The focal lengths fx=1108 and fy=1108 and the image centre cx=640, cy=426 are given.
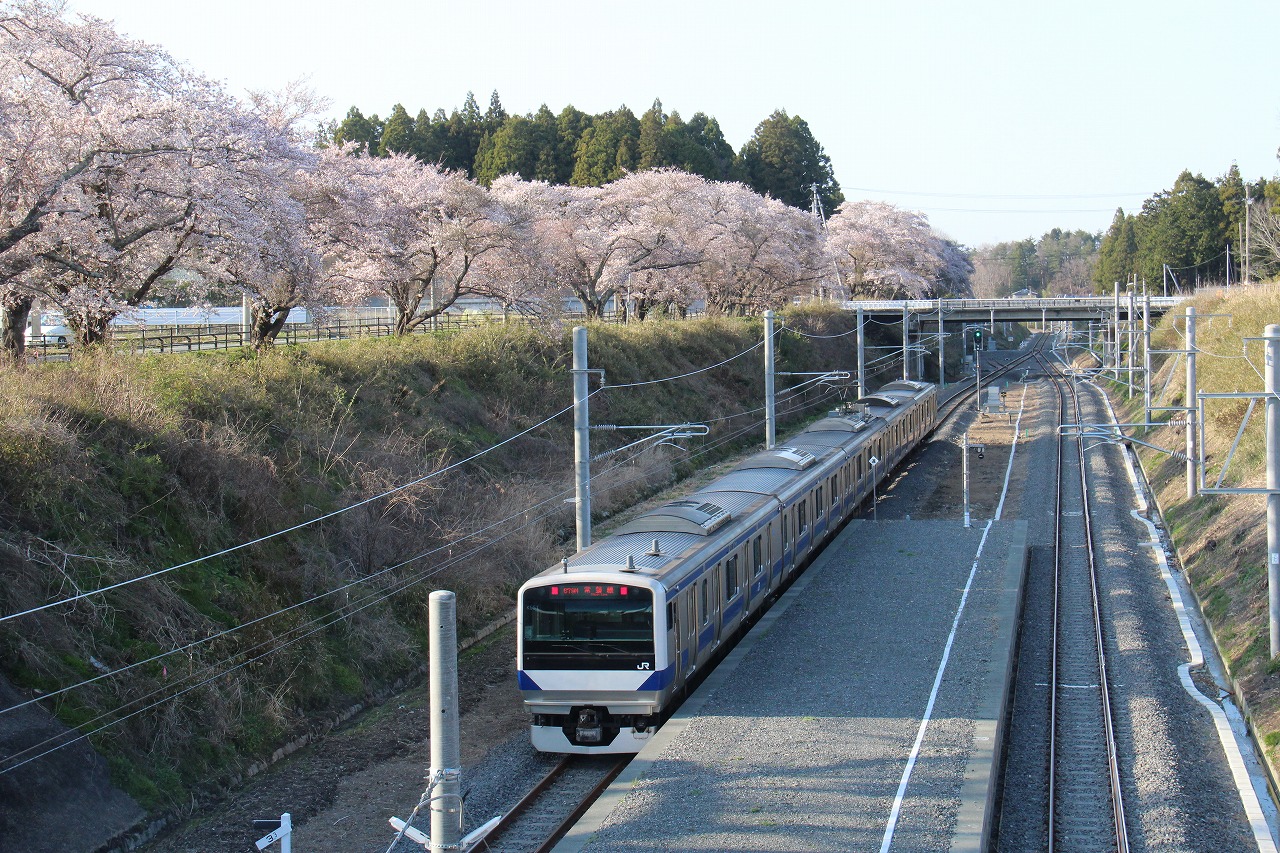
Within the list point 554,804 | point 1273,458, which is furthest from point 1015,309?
point 554,804

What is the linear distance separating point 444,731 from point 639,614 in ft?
14.6

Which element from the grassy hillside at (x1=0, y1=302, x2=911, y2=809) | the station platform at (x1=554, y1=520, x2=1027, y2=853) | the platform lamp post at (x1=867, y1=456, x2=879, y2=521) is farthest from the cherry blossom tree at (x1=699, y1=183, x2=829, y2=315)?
the station platform at (x1=554, y1=520, x2=1027, y2=853)

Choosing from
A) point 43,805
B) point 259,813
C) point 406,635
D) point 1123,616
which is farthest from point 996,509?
point 43,805

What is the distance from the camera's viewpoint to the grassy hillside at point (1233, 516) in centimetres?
1434

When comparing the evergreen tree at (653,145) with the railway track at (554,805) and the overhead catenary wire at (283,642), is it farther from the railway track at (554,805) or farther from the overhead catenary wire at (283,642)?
the railway track at (554,805)

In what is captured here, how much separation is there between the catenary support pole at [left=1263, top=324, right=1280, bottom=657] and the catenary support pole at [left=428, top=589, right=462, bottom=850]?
11.6 meters

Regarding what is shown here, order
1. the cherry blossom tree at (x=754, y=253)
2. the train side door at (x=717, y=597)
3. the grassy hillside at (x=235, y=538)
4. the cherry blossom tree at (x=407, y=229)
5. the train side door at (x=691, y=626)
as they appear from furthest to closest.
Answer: the cherry blossom tree at (x=754, y=253), the cherry blossom tree at (x=407, y=229), the train side door at (x=717, y=597), the train side door at (x=691, y=626), the grassy hillside at (x=235, y=538)

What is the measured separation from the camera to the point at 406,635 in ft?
53.5

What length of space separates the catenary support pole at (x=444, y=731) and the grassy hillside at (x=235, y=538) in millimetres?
4927

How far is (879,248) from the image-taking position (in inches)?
2795

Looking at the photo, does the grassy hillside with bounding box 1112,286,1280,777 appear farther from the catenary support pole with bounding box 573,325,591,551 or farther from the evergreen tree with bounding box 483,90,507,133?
the evergreen tree with bounding box 483,90,507,133

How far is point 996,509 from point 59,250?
70.9 feet

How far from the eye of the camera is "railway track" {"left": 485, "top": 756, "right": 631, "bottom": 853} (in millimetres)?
10273

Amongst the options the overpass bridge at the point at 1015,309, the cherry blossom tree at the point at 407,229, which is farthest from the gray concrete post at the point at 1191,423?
the overpass bridge at the point at 1015,309
